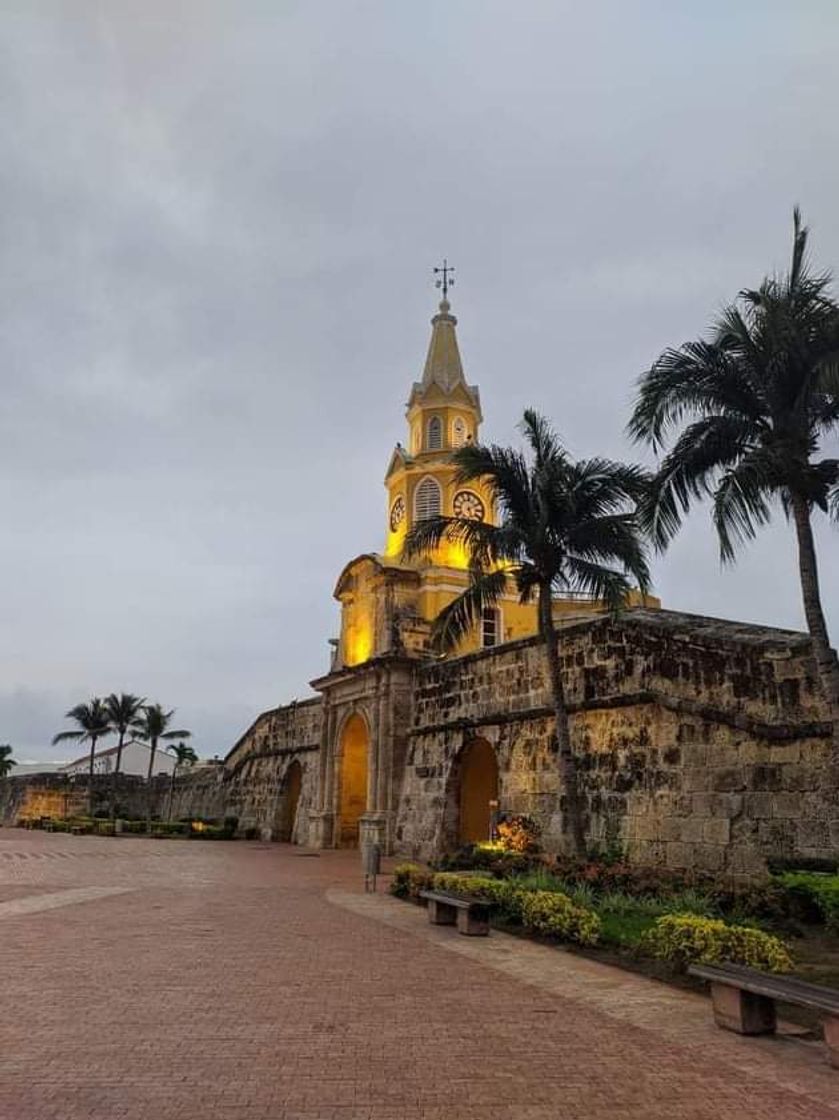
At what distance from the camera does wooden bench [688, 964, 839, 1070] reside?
5445 mm

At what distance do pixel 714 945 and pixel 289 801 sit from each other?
86.4 feet

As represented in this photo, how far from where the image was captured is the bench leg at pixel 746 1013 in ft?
19.5

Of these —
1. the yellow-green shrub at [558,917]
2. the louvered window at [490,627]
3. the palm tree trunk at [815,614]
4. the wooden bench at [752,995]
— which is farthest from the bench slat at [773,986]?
the louvered window at [490,627]

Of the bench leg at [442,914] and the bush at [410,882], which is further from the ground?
the bush at [410,882]

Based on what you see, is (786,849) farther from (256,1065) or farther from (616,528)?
Result: (256,1065)

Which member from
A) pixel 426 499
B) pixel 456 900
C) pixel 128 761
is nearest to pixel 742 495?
pixel 456 900

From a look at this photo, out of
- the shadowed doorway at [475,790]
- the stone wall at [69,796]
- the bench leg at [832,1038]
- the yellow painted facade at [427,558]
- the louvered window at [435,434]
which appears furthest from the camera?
the stone wall at [69,796]

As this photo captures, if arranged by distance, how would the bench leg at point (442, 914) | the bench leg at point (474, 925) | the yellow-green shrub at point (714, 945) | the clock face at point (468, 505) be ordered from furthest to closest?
the clock face at point (468, 505) < the bench leg at point (442, 914) < the bench leg at point (474, 925) < the yellow-green shrub at point (714, 945)

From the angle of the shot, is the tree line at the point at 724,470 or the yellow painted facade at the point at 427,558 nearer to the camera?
the tree line at the point at 724,470

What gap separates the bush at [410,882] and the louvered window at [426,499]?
2184 cm

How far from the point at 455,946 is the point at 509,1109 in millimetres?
5013

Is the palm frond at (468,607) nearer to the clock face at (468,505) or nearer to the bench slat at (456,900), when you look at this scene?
the bench slat at (456,900)

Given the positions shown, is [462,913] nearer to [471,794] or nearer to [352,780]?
[471,794]

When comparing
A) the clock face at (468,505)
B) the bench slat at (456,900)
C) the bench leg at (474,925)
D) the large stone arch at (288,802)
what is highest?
the clock face at (468,505)
